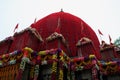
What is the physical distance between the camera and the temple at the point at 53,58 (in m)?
10.8

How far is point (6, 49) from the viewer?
536 inches

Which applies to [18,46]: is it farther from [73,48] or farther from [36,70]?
[73,48]

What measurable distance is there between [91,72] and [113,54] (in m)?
4.32

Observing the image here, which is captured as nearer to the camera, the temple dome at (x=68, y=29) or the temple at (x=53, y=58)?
the temple at (x=53, y=58)

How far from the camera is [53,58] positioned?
1100 cm

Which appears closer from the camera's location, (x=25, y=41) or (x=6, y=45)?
(x=25, y=41)

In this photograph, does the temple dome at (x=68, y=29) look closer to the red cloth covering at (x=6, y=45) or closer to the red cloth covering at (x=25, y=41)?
the red cloth covering at (x=25, y=41)

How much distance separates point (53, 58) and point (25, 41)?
112 inches

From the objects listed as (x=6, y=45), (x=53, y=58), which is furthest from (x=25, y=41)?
(x=6, y=45)

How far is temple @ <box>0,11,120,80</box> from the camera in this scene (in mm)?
10781

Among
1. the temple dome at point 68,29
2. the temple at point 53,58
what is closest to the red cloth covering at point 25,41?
the temple at point 53,58

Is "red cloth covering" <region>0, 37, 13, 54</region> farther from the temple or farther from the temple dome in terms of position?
the temple dome

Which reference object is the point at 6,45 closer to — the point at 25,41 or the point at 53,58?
the point at 25,41

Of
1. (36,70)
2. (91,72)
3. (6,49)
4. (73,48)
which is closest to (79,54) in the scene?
(73,48)
